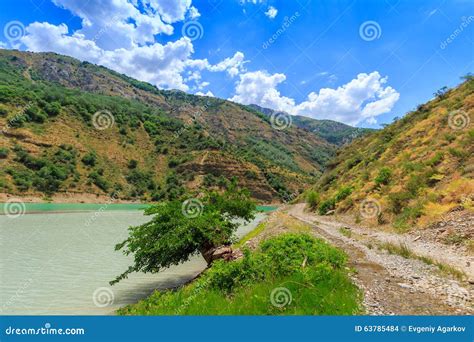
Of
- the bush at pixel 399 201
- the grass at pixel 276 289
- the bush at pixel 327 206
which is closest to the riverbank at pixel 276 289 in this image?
the grass at pixel 276 289

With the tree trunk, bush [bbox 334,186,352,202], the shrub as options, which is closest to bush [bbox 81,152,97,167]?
the shrub

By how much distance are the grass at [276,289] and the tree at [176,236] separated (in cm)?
478

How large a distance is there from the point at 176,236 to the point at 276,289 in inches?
367

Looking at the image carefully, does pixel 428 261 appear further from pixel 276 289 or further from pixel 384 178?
pixel 384 178

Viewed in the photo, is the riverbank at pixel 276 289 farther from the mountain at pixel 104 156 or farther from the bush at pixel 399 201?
the mountain at pixel 104 156

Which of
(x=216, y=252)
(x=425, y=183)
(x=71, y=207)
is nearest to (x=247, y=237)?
(x=216, y=252)

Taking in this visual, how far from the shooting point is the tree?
59.2 ft

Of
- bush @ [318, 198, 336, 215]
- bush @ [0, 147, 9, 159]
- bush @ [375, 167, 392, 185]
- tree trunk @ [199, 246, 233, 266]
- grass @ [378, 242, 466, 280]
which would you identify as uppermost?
bush @ [0, 147, 9, 159]

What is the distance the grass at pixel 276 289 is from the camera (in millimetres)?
8742

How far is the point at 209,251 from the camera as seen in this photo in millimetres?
19516

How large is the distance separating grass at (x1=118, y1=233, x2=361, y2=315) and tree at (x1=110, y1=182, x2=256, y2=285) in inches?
188

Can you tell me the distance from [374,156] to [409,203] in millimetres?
32335

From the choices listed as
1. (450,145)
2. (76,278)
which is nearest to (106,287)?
(76,278)

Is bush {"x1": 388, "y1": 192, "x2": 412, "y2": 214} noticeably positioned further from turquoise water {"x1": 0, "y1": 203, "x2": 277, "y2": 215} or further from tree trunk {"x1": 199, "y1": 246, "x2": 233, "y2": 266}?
turquoise water {"x1": 0, "y1": 203, "x2": 277, "y2": 215}
